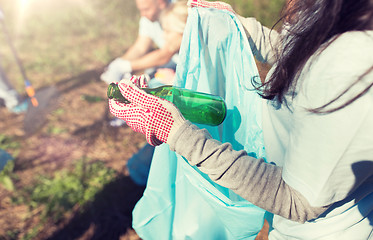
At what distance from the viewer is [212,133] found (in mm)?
1037

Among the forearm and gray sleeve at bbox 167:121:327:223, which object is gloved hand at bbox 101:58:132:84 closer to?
the forearm

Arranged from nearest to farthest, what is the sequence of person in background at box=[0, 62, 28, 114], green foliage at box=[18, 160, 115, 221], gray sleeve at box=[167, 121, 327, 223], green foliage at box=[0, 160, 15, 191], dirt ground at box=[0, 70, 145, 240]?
gray sleeve at box=[167, 121, 327, 223], dirt ground at box=[0, 70, 145, 240], green foliage at box=[18, 160, 115, 221], green foliage at box=[0, 160, 15, 191], person in background at box=[0, 62, 28, 114]

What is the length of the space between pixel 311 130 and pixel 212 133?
496 mm

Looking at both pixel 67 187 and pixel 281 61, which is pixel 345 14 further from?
pixel 67 187

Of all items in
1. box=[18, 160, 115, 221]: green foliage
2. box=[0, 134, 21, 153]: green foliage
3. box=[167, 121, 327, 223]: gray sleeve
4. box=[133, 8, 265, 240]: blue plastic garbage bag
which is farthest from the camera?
Answer: box=[0, 134, 21, 153]: green foliage

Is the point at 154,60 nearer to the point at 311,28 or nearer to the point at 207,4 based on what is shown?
the point at 207,4

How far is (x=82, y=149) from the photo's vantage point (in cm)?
229

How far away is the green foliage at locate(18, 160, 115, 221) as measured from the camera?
186cm

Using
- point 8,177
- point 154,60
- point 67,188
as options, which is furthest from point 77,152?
point 154,60

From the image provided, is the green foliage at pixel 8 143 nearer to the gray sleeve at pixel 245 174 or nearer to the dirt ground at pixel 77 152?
the dirt ground at pixel 77 152

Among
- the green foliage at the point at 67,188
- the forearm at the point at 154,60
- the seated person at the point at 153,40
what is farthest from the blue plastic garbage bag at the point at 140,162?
the forearm at the point at 154,60

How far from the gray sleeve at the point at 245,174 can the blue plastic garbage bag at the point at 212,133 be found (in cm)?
18

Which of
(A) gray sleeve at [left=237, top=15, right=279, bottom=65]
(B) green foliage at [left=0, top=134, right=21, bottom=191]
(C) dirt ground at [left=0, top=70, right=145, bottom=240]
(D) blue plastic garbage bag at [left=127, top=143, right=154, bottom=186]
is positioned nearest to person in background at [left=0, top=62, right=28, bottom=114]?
(C) dirt ground at [left=0, top=70, right=145, bottom=240]

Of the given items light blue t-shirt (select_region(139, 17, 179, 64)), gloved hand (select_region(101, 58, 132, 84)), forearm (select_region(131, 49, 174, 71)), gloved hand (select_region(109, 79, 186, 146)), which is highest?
gloved hand (select_region(109, 79, 186, 146))
